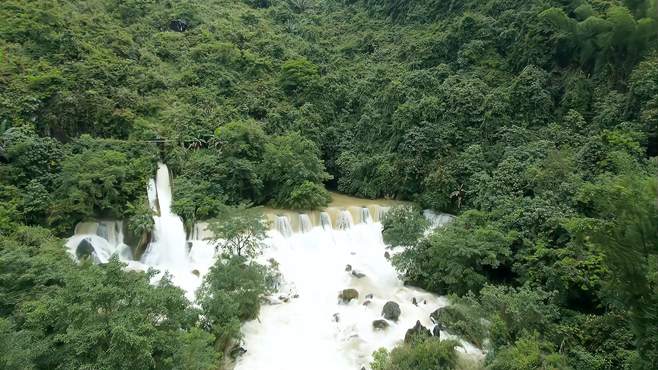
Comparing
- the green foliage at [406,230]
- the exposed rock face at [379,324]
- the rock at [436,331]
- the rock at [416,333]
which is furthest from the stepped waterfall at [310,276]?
the green foliage at [406,230]

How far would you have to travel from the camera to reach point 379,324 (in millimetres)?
12305

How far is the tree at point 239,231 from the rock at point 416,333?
6.02m

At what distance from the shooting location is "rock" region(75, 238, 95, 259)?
44.8ft

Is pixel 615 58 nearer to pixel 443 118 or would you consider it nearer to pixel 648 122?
pixel 648 122

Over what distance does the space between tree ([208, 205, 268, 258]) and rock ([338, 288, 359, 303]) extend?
3.52 metres

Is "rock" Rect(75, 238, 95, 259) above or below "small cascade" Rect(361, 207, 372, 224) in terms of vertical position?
above

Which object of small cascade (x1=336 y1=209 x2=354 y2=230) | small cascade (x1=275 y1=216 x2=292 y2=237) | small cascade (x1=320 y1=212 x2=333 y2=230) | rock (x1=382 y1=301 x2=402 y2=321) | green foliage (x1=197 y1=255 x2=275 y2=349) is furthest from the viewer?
small cascade (x1=336 y1=209 x2=354 y2=230)

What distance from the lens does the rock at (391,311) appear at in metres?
12.7

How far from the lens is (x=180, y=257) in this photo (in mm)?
15586

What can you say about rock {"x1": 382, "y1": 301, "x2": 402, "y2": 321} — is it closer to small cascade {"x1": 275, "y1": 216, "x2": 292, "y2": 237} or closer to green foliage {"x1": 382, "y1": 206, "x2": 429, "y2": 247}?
green foliage {"x1": 382, "y1": 206, "x2": 429, "y2": 247}

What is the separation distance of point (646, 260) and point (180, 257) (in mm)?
14532

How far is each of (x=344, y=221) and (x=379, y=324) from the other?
731cm

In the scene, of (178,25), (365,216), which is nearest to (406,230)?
(365,216)

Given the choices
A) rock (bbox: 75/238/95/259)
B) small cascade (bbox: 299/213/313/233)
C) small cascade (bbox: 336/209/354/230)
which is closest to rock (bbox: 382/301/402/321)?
small cascade (bbox: 336/209/354/230)
